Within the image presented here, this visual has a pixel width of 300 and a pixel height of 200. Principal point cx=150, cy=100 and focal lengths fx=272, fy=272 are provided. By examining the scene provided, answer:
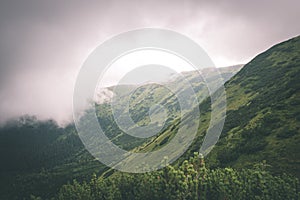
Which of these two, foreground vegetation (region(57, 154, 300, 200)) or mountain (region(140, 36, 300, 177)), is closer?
foreground vegetation (region(57, 154, 300, 200))

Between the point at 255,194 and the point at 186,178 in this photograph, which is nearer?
the point at 186,178

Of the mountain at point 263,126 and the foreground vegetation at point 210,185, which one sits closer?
the foreground vegetation at point 210,185

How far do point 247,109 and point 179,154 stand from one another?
40.2 m

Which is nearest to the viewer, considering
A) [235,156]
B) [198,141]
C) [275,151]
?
[275,151]

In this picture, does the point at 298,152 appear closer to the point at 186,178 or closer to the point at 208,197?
the point at 208,197

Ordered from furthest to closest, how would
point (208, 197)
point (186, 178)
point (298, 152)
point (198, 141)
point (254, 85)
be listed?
1. point (254, 85)
2. point (198, 141)
3. point (298, 152)
4. point (208, 197)
5. point (186, 178)

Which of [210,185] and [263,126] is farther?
[263,126]

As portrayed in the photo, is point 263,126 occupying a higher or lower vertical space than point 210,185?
higher

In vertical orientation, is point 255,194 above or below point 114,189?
below

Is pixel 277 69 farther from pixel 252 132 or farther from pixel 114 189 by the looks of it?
pixel 114 189

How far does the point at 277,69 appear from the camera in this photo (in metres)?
173

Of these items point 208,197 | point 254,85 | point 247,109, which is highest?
point 254,85

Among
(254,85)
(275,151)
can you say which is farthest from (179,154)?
(254,85)

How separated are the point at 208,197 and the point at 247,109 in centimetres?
8492
